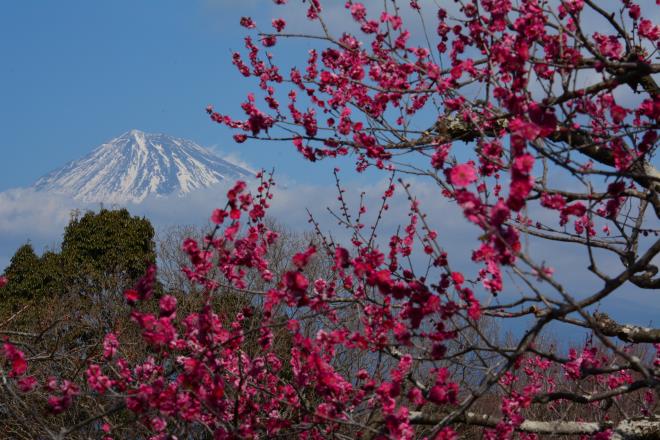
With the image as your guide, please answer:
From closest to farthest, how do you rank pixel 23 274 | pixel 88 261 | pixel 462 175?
pixel 462 175 → pixel 23 274 → pixel 88 261

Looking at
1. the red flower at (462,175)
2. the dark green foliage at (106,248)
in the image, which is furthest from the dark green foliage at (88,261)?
the red flower at (462,175)

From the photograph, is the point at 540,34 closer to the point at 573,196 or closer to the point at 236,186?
the point at 573,196

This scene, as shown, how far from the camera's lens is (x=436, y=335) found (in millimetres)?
3812

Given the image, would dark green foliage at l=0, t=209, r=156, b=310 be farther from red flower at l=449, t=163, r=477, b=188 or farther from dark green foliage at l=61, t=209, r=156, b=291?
red flower at l=449, t=163, r=477, b=188

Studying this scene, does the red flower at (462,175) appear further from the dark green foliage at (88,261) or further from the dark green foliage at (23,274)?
the dark green foliage at (23,274)

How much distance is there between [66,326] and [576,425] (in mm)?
A: 15258

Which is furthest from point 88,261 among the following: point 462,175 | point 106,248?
point 462,175

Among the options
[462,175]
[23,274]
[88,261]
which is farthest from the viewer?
[88,261]

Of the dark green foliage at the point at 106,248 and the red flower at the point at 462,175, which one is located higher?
the dark green foliage at the point at 106,248

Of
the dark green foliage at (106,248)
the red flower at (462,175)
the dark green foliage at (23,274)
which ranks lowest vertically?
the red flower at (462,175)

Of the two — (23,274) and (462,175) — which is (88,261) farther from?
(462,175)

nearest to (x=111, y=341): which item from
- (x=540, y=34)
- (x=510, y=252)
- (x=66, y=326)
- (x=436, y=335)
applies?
(x=436, y=335)

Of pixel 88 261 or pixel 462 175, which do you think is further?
pixel 88 261

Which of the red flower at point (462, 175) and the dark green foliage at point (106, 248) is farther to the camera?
the dark green foliage at point (106, 248)
